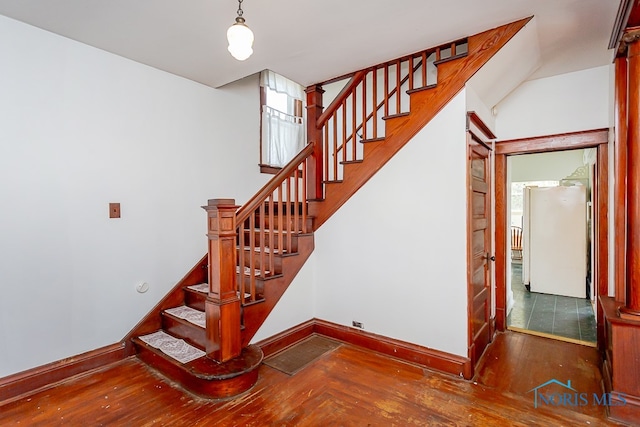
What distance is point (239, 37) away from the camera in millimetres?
1672

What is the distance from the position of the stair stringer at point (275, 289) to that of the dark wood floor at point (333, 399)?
358 millimetres

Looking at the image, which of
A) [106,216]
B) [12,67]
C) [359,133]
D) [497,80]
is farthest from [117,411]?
[497,80]

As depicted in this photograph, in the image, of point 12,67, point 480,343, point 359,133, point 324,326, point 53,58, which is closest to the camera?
point 12,67

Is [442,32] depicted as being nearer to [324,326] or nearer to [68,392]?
[324,326]

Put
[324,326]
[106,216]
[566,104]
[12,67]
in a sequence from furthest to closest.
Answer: [324,326] → [566,104] → [106,216] → [12,67]

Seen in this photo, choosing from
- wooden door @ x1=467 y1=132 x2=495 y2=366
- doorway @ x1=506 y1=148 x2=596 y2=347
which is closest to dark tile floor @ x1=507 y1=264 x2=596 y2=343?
doorway @ x1=506 y1=148 x2=596 y2=347

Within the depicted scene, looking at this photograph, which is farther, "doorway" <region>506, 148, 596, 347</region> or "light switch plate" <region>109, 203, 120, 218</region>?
"doorway" <region>506, 148, 596, 347</region>

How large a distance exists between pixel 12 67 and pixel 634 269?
14.1 feet

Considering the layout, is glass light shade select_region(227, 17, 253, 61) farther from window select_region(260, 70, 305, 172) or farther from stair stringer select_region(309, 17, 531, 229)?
window select_region(260, 70, 305, 172)

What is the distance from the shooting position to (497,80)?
9.13ft

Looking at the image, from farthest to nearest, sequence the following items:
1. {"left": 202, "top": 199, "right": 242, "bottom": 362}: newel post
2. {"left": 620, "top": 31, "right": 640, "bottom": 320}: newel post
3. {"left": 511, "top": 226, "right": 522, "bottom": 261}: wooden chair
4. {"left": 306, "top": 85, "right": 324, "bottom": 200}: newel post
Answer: {"left": 511, "top": 226, "right": 522, "bottom": 261}: wooden chair
{"left": 306, "top": 85, "right": 324, "bottom": 200}: newel post
{"left": 202, "top": 199, "right": 242, "bottom": 362}: newel post
{"left": 620, "top": 31, "right": 640, "bottom": 320}: newel post

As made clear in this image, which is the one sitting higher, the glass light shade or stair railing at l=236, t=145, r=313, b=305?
the glass light shade

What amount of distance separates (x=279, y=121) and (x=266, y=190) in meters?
1.80

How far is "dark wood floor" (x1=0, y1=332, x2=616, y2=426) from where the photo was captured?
2.00m
